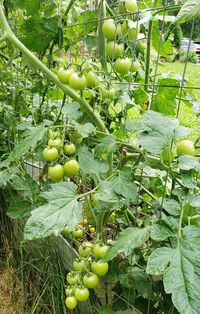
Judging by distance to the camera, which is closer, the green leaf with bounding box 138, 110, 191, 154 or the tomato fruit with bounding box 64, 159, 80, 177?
the green leaf with bounding box 138, 110, 191, 154

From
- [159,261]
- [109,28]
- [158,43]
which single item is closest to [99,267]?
[159,261]

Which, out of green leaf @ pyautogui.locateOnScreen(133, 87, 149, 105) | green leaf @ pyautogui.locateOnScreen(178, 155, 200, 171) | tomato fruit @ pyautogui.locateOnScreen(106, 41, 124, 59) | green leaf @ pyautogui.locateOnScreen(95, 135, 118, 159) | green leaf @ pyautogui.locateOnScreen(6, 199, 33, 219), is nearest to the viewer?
green leaf @ pyautogui.locateOnScreen(178, 155, 200, 171)

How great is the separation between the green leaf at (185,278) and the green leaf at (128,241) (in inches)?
3.9

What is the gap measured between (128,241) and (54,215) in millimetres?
164

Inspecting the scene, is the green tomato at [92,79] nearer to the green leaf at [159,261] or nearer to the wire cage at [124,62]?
the wire cage at [124,62]

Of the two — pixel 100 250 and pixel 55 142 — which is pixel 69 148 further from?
pixel 100 250

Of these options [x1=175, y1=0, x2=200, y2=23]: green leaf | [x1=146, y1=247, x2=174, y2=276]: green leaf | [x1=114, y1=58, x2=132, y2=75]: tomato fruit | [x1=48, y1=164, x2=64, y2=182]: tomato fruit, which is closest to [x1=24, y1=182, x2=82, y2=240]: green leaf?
[x1=48, y1=164, x2=64, y2=182]: tomato fruit

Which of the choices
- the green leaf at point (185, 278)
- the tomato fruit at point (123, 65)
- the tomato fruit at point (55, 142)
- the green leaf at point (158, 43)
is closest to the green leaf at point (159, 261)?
the green leaf at point (185, 278)

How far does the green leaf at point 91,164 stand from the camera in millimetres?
940

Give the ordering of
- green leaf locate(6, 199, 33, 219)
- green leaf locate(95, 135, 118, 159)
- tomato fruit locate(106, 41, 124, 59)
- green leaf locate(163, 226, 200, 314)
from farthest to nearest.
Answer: green leaf locate(6, 199, 33, 219)
tomato fruit locate(106, 41, 124, 59)
green leaf locate(95, 135, 118, 159)
green leaf locate(163, 226, 200, 314)

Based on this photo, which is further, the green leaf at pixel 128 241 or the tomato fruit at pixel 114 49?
the tomato fruit at pixel 114 49

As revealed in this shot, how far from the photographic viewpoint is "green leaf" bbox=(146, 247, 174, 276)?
72 centimetres

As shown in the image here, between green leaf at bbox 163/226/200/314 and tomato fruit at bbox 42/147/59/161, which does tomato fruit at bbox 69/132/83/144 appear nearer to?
tomato fruit at bbox 42/147/59/161

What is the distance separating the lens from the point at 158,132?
2.73 ft
